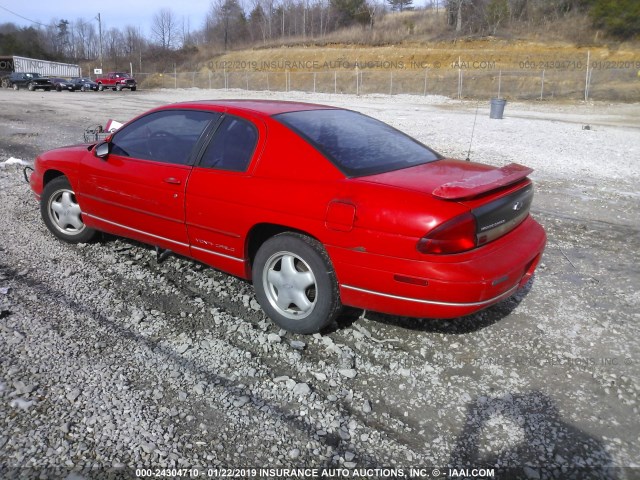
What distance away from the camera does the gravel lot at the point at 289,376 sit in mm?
2615

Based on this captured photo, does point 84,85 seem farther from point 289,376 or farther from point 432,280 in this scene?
point 432,280

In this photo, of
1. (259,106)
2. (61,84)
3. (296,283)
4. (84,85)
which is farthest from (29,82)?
(296,283)

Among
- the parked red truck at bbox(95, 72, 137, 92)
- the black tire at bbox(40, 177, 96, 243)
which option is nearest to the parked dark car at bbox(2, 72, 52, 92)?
the parked red truck at bbox(95, 72, 137, 92)

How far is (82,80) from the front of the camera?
48125mm

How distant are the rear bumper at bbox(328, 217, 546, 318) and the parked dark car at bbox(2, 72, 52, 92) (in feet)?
163

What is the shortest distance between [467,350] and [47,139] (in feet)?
40.3

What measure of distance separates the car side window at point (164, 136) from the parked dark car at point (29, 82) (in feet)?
155

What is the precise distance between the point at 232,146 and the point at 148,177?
82 centimetres

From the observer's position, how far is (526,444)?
106 inches

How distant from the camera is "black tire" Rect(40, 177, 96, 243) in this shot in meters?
5.20

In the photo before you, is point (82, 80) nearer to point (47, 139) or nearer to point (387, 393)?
point (47, 139)

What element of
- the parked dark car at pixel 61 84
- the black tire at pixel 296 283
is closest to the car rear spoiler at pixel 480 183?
the black tire at pixel 296 283

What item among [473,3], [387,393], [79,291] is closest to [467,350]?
[387,393]
